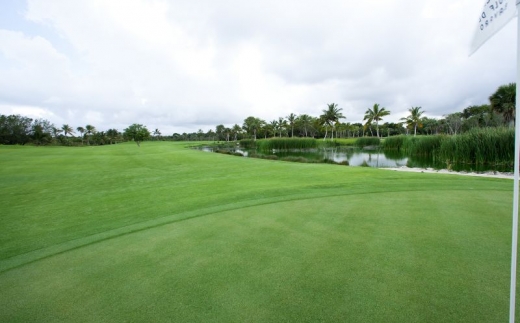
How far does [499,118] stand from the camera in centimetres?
4103

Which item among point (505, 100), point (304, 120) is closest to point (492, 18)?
point (505, 100)

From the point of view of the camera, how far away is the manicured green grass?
2.17 metres

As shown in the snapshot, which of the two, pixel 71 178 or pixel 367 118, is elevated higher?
pixel 367 118

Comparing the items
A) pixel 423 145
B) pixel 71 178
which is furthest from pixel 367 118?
pixel 71 178

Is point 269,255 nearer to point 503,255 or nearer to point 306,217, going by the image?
point 306,217

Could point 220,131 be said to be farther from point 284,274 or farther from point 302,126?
point 284,274

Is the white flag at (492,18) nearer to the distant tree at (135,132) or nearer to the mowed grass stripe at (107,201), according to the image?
the mowed grass stripe at (107,201)

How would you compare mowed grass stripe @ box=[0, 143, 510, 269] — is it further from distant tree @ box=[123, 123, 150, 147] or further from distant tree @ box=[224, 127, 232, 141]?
distant tree @ box=[224, 127, 232, 141]

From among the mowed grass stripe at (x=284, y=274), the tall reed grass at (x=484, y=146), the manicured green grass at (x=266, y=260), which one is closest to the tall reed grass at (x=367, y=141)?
the tall reed grass at (x=484, y=146)

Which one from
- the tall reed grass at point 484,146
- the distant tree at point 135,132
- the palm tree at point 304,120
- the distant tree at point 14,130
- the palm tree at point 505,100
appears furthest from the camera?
the palm tree at point 304,120

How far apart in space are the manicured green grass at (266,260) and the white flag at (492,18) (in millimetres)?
2117

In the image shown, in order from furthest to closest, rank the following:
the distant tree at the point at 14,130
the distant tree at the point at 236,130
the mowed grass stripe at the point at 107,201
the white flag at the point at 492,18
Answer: the distant tree at the point at 236,130 < the distant tree at the point at 14,130 < the mowed grass stripe at the point at 107,201 < the white flag at the point at 492,18

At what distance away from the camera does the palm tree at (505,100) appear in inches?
1037

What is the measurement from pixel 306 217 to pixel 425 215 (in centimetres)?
207
